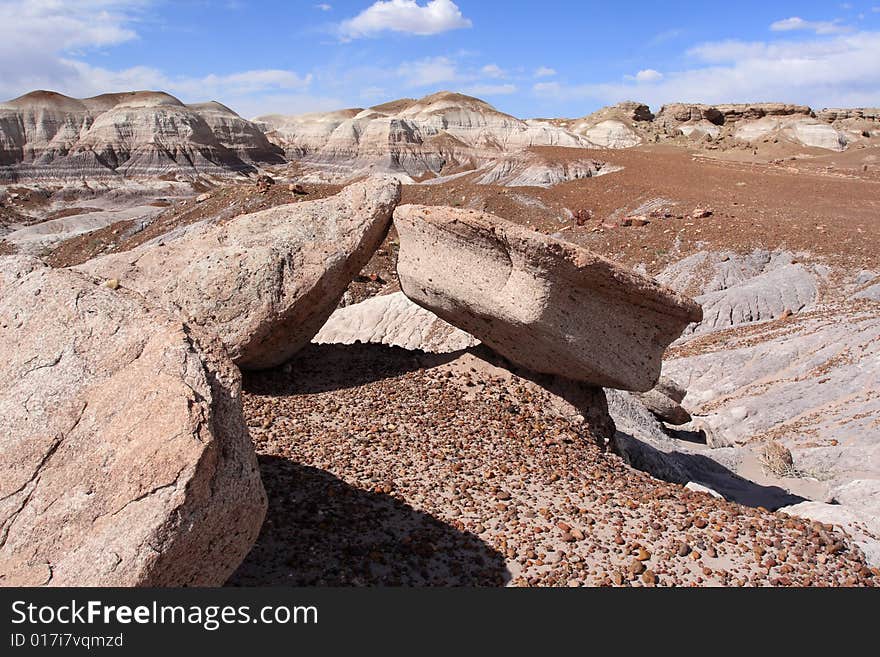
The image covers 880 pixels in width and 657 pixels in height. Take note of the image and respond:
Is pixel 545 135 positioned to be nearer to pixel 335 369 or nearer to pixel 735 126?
pixel 735 126

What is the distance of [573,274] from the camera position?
264 inches

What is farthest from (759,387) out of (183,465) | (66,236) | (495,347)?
(66,236)

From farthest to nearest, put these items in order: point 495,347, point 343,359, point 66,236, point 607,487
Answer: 1. point 66,236
2. point 343,359
3. point 495,347
4. point 607,487

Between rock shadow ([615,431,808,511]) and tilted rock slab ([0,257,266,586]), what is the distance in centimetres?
593

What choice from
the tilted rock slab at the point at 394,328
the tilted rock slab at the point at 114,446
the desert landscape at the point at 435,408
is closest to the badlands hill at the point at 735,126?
the desert landscape at the point at 435,408

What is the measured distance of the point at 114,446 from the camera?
11.0ft

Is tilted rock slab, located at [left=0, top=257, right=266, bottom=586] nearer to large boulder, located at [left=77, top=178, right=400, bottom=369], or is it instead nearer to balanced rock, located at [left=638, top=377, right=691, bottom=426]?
large boulder, located at [left=77, top=178, right=400, bottom=369]

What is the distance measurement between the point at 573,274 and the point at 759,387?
7598 mm

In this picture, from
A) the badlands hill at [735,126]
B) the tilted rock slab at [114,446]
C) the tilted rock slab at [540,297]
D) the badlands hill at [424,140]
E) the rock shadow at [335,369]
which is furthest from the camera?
the badlands hill at [424,140]

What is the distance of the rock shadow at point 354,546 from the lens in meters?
4.57

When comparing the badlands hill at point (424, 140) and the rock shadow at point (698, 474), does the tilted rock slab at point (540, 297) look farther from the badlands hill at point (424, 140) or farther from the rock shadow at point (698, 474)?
the badlands hill at point (424, 140)

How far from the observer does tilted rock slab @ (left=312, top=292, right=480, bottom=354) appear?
37.5 feet

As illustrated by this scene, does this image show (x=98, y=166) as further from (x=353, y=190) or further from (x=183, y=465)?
(x=183, y=465)

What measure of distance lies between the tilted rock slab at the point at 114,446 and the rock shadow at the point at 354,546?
3.03 ft
